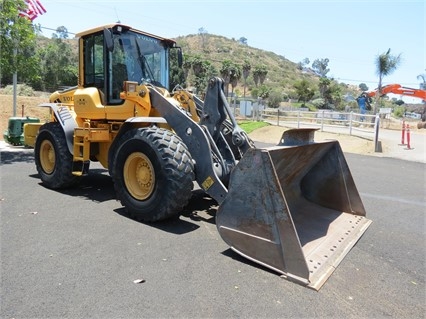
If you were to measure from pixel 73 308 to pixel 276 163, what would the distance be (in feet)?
8.56

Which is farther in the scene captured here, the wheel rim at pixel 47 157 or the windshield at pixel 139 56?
the wheel rim at pixel 47 157

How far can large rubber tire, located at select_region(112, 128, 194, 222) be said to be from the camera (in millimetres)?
4777

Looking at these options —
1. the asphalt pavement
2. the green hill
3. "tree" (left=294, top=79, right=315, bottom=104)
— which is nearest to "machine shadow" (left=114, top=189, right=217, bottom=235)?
the asphalt pavement

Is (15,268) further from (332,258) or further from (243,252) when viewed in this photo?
(332,258)

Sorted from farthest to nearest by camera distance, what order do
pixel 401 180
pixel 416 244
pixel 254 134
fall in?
pixel 254 134 < pixel 401 180 < pixel 416 244

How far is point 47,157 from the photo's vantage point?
7.45m

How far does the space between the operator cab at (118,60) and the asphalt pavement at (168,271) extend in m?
2.13

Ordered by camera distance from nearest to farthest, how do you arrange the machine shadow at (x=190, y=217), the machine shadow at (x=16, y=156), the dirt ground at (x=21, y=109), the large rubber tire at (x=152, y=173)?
the large rubber tire at (x=152, y=173) → the machine shadow at (x=190, y=217) → the machine shadow at (x=16, y=156) → the dirt ground at (x=21, y=109)

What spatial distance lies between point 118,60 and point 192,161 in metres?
2.67

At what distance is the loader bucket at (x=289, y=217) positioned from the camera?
12.0 feet

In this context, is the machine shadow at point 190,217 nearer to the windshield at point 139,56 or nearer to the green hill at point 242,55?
the windshield at point 139,56

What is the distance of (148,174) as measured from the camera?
206 inches

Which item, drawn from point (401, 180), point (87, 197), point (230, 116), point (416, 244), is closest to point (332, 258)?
point (416, 244)

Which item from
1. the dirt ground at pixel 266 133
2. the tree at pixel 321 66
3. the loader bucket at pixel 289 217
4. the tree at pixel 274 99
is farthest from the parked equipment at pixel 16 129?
the tree at pixel 321 66
